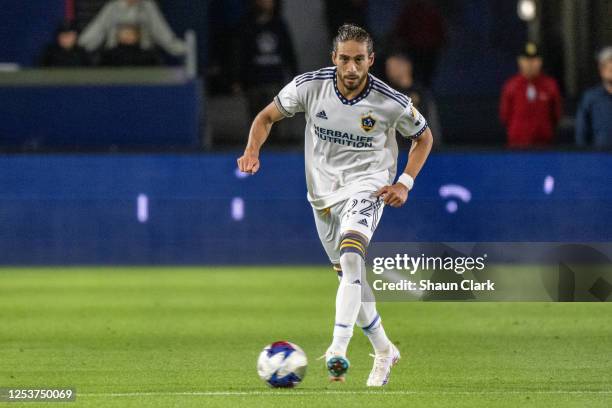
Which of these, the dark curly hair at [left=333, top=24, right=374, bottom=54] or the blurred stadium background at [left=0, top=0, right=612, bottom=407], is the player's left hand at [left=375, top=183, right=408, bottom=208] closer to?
the dark curly hair at [left=333, top=24, right=374, bottom=54]

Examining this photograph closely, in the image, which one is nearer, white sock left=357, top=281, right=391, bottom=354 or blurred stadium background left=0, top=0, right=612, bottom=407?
white sock left=357, top=281, right=391, bottom=354

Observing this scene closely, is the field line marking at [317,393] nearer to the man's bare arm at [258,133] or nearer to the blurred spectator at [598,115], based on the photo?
the man's bare arm at [258,133]

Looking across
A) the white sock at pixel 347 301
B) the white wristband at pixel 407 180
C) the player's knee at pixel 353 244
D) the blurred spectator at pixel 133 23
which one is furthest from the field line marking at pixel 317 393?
the blurred spectator at pixel 133 23

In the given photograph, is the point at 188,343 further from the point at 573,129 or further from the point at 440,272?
the point at 573,129

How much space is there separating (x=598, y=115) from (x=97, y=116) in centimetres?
560

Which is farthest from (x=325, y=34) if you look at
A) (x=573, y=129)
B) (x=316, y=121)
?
(x=316, y=121)

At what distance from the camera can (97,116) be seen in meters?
16.5

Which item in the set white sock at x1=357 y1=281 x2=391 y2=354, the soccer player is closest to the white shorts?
the soccer player

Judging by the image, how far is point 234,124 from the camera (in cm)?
1866

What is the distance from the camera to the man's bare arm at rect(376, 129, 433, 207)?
833 centimetres

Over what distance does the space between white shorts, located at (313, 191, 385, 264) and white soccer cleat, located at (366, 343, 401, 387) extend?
65 centimetres

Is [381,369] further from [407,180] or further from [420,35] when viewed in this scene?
[420,35]

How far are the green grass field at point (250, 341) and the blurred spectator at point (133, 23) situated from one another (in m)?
3.06

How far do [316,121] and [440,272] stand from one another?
2389mm
